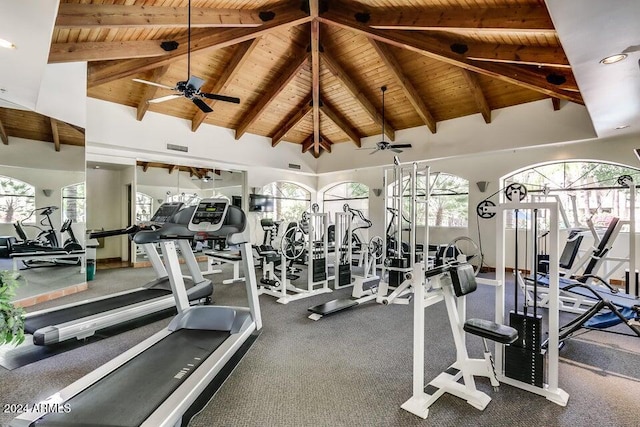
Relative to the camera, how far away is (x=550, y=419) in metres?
2.19

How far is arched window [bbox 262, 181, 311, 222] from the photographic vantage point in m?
10.6

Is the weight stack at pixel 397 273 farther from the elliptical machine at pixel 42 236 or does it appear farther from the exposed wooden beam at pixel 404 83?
the elliptical machine at pixel 42 236

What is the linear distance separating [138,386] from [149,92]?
6286mm

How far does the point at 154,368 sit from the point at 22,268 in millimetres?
4342

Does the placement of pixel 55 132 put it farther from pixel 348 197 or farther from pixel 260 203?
pixel 348 197

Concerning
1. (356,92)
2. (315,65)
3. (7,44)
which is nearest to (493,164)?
(356,92)

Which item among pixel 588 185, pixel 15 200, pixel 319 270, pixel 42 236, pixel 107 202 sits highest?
pixel 588 185

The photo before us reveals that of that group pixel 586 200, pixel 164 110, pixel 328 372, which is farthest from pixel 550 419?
pixel 164 110

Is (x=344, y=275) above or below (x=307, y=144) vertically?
below

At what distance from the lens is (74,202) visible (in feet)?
17.9

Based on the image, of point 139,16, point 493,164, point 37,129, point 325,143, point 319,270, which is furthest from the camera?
point 325,143

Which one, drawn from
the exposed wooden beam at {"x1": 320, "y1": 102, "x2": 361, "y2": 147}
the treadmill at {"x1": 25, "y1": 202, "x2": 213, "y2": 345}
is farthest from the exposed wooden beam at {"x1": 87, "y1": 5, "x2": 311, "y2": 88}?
the exposed wooden beam at {"x1": 320, "y1": 102, "x2": 361, "y2": 147}

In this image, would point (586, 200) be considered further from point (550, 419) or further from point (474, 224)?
point (550, 419)

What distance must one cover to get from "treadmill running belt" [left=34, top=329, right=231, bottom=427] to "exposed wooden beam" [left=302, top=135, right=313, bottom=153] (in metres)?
8.46
